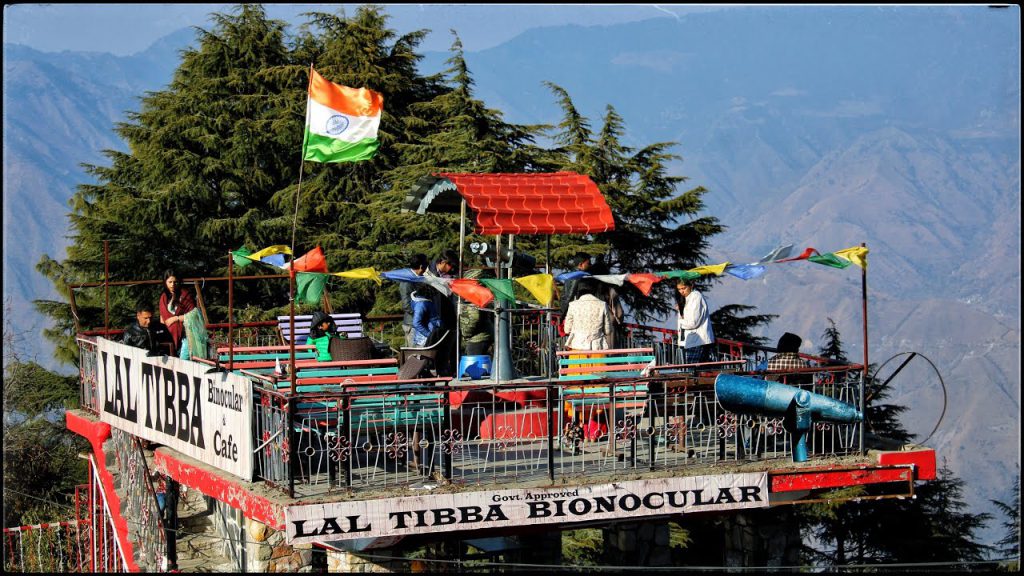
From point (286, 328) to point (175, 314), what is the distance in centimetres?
372

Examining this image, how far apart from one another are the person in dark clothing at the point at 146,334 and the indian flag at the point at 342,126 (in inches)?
166

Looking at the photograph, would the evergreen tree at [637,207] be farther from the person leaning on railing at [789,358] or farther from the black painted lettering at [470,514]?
the black painted lettering at [470,514]

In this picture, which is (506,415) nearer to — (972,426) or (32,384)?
(32,384)

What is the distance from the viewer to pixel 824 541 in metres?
38.3

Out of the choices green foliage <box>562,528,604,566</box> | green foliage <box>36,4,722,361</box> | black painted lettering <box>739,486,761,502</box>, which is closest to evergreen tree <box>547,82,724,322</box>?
green foliage <box>36,4,722,361</box>

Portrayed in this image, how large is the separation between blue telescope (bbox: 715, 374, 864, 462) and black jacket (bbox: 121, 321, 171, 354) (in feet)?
23.7

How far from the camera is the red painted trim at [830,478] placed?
15.3 meters

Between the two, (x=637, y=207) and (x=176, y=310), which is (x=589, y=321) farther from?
(x=637, y=207)

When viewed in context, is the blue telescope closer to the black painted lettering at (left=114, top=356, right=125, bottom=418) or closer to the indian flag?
the indian flag

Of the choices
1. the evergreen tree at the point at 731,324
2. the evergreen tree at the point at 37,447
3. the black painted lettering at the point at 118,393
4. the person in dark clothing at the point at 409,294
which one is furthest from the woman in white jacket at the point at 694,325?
the evergreen tree at the point at 37,447

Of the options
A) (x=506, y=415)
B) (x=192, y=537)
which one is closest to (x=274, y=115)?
(x=192, y=537)

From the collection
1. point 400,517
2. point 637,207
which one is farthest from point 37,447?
point 400,517

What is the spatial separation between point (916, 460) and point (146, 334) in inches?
383

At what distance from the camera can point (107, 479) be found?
19594 mm
